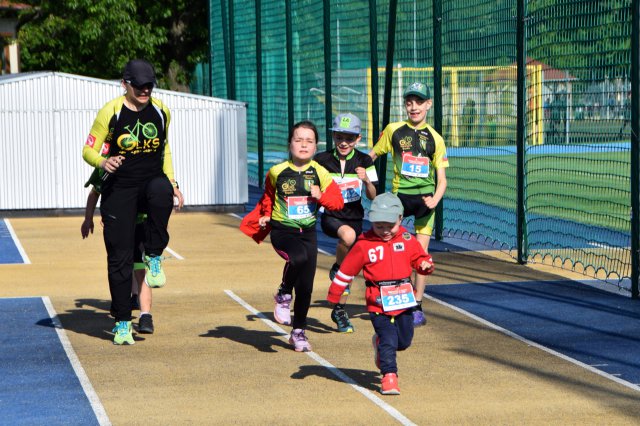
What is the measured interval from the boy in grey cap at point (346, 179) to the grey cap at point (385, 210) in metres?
1.84

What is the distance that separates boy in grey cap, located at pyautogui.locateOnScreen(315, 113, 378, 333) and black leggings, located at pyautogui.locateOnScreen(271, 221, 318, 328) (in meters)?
0.89

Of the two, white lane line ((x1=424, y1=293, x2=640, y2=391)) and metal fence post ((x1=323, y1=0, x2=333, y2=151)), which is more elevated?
metal fence post ((x1=323, y1=0, x2=333, y2=151))

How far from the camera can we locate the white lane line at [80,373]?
779 centimetres

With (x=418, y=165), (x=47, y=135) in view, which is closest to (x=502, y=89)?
(x=418, y=165)

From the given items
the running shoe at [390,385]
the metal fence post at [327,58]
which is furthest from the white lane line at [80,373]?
the metal fence post at [327,58]

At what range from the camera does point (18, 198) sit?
22234 millimetres

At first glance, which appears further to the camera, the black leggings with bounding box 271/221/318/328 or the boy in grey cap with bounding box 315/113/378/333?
the boy in grey cap with bounding box 315/113/378/333

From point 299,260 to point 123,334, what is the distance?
1557mm

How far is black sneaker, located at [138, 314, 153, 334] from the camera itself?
1049 centimetres

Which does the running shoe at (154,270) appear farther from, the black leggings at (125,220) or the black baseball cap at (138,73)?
the black baseball cap at (138,73)

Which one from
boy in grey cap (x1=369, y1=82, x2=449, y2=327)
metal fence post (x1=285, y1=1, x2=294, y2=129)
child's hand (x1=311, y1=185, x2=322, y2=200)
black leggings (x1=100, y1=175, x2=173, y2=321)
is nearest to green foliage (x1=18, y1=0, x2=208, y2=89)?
metal fence post (x1=285, y1=1, x2=294, y2=129)

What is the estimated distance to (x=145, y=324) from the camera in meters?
10.5

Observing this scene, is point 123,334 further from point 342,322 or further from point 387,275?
point 387,275

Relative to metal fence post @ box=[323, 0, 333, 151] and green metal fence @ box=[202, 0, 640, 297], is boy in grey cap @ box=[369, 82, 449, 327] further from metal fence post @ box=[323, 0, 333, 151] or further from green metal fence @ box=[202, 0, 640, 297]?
metal fence post @ box=[323, 0, 333, 151]
